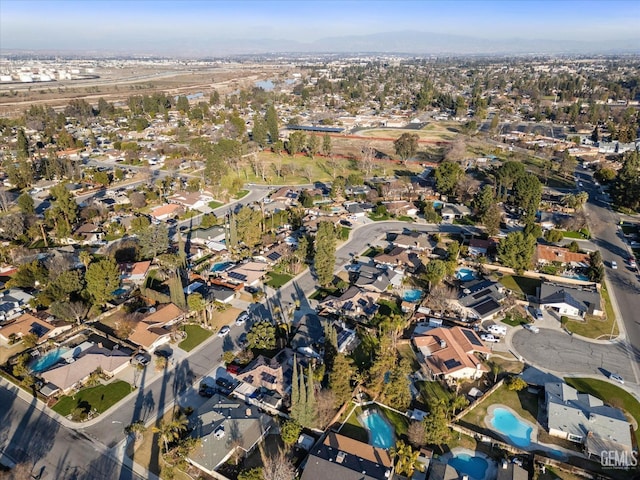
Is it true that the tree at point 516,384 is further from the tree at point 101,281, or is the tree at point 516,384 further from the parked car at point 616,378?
the tree at point 101,281

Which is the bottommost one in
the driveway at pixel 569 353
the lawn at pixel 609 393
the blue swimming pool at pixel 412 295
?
the blue swimming pool at pixel 412 295

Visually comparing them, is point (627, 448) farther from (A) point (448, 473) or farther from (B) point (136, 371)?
(B) point (136, 371)

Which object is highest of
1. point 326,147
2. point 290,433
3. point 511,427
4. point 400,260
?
point 326,147

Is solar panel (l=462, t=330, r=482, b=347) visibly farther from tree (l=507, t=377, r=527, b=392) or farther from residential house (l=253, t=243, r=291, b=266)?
residential house (l=253, t=243, r=291, b=266)

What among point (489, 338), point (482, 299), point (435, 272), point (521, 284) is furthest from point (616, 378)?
point (435, 272)

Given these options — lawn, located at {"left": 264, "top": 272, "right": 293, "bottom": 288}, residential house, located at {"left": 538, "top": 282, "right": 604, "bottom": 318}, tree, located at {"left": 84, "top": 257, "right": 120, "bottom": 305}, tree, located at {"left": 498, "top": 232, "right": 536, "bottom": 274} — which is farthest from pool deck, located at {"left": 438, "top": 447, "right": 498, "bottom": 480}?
tree, located at {"left": 84, "top": 257, "right": 120, "bottom": 305}

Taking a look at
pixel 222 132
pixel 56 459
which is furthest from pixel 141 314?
pixel 222 132

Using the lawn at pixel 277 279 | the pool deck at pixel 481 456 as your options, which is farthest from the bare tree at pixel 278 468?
the lawn at pixel 277 279

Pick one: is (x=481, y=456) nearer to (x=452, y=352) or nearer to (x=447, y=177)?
(x=452, y=352)
